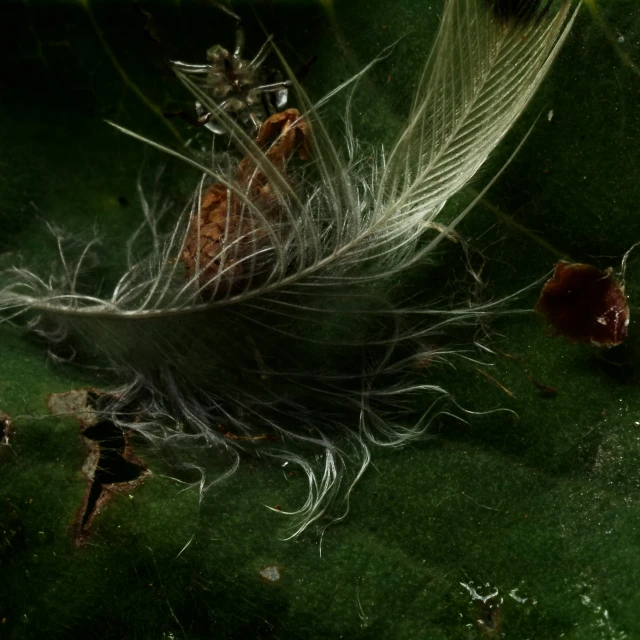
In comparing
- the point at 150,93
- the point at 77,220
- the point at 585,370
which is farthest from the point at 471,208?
the point at 77,220

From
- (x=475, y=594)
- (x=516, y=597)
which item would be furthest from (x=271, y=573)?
(x=516, y=597)

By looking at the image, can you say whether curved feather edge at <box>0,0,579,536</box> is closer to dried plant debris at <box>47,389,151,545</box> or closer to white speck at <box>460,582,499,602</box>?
dried plant debris at <box>47,389,151,545</box>

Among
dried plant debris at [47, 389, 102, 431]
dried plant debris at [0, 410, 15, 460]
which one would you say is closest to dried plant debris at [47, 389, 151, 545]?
dried plant debris at [47, 389, 102, 431]

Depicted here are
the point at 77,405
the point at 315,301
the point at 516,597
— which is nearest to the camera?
the point at 516,597

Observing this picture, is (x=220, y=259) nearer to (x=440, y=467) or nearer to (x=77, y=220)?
(x=77, y=220)

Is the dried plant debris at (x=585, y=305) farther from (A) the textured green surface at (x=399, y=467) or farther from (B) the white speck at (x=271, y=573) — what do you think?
(B) the white speck at (x=271, y=573)

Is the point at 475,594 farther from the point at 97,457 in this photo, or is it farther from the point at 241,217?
the point at 241,217

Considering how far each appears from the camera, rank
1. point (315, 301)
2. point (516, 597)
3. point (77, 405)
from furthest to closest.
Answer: point (77, 405)
point (315, 301)
point (516, 597)
